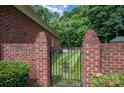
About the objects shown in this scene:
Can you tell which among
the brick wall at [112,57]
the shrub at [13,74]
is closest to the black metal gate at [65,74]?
the brick wall at [112,57]

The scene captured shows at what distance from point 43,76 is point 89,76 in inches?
63.6

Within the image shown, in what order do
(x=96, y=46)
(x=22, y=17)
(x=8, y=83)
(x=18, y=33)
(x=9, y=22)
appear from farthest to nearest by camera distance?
(x=22, y=17), (x=18, y=33), (x=9, y=22), (x=96, y=46), (x=8, y=83)

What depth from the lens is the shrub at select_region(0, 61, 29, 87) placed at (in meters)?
7.86

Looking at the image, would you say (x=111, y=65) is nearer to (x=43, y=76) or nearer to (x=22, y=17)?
(x=43, y=76)

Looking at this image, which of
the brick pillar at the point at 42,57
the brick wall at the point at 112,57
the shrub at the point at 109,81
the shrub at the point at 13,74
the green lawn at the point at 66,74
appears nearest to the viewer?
the shrub at the point at 109,81

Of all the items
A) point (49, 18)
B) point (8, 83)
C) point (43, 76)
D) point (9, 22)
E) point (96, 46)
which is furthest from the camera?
point (49, 18)

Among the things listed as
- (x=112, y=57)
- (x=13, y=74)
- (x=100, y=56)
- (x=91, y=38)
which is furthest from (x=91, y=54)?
(x=13, y=74)

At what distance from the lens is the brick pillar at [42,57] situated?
906 centimetres

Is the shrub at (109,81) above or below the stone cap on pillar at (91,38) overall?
below

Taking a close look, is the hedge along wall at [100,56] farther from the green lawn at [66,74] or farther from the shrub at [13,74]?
the shrub at [13,74]

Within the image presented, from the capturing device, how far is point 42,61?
909 centimetres

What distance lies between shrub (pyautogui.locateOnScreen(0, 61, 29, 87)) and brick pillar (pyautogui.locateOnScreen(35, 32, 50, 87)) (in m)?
0.64

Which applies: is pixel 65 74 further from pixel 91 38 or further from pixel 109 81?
pixel 109 81
